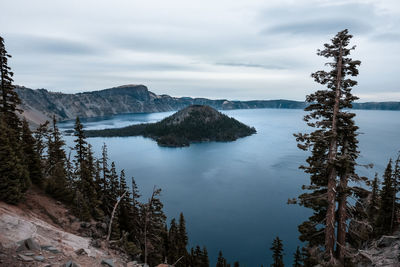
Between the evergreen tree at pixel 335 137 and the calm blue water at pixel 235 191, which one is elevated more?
the evergreen tree at pixel 335 137

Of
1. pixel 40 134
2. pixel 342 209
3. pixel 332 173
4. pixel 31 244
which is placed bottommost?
pixel 31 244

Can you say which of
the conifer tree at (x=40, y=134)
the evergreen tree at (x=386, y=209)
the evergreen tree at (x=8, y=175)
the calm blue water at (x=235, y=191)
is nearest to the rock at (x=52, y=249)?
the evergreen tree at (x=8, y=175)

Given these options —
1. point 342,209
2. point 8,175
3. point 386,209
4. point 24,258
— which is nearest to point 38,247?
point 24,258

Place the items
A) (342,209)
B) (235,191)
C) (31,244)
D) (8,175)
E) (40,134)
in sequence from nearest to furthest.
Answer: (31,244), (342,209), (8,175), (40,134), (235,191)

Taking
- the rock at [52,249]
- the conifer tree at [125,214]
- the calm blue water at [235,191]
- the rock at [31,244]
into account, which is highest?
the rock at [31,244]

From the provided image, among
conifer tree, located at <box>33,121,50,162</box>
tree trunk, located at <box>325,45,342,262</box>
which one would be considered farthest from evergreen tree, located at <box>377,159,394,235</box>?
conifer tree, located at <box>33,121,50,162</box>

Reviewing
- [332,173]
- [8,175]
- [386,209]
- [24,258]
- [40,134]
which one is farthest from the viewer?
[40,134]

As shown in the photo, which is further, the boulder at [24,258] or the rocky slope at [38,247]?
Answer: the rocky slope at [38,247]

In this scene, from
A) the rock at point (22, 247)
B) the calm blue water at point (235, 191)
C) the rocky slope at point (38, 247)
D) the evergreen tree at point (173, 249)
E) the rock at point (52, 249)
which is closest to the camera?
the rocky slope at point (38, 247)

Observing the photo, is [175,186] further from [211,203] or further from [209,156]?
[209,156]

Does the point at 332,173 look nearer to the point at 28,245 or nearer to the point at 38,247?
the point at 38,247

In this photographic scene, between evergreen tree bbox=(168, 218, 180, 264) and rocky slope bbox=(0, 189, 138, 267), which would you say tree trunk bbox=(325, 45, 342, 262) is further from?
evergreen tree bbox=(168, 218, 180, 264)

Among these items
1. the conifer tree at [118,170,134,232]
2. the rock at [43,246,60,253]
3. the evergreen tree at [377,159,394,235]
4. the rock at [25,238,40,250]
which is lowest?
the conifer tree at [118,170,134,232]

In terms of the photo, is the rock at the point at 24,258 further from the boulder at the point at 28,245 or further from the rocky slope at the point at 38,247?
the boulder at the point at 28,245
